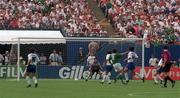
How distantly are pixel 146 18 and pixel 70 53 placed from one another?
441 inches

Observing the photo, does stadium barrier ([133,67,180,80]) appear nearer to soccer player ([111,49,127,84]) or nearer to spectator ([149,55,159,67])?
spectator ([149,55,159,67])

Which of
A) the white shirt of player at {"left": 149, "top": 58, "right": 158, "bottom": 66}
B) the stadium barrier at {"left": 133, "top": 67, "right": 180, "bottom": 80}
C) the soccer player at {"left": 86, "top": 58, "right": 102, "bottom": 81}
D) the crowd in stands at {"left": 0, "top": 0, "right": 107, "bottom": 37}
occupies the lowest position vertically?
the stadium barrier at {"left": 133, "top": 67, "right": 180, "bottom": 80}

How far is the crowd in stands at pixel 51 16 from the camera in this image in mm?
47781

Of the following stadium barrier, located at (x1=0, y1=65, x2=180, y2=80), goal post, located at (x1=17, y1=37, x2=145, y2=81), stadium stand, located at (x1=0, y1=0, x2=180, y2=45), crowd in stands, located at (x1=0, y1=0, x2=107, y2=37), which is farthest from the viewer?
stadium stand, located at (x1=0, y1=0, x2=180, y2=45)

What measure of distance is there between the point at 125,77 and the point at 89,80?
3.56m

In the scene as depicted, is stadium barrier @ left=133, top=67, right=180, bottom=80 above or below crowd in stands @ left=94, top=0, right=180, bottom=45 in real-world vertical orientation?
below

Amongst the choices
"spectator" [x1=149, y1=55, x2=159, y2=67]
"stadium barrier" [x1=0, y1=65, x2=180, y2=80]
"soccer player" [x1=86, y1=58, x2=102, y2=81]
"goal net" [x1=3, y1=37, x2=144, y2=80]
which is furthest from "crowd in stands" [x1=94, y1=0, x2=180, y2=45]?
"soccer player" [x1=86, y1=58, x2=102, y2=81]

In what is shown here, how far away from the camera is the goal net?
4309 centimetres

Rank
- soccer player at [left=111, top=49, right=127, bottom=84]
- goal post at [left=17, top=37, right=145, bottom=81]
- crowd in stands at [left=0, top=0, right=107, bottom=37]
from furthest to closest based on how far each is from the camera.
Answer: crowd in stands at [left=0, top=0, right=107, bottom=37] → goal post at [left=17, top=37, right=145, bottom=81] → soccer player at [left=111, top=49, right=127, bottom=84]

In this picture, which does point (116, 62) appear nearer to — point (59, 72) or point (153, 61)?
point (59, 72)

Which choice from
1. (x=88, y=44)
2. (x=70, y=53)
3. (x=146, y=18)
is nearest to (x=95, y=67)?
(x=70, y=53)

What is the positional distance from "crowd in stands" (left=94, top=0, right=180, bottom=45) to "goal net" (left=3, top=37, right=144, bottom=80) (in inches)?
183

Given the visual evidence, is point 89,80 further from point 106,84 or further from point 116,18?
point 116,18

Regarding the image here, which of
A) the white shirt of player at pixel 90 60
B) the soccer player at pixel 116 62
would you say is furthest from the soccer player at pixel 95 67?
the soccer player at pixel 116 62
